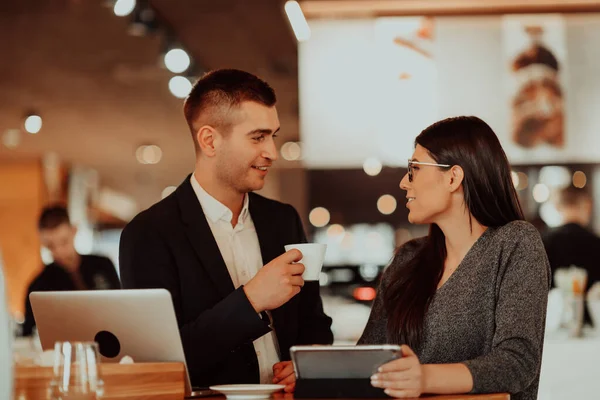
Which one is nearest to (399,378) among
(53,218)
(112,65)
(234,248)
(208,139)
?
(234,248)

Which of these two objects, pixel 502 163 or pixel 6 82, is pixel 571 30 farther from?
pixel 6 82

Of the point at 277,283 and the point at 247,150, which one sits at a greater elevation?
the point at 247,150

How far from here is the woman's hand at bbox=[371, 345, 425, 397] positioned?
1.97 m

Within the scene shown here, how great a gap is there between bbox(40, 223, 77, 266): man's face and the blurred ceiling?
69.4 inches

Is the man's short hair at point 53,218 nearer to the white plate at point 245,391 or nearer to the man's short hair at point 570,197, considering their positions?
the man's short hair at point 570,197

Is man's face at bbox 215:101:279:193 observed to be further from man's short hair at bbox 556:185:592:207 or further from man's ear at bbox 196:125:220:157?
man's short hair at bbox 556:185:592:207

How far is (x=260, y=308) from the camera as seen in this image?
2.26 metres

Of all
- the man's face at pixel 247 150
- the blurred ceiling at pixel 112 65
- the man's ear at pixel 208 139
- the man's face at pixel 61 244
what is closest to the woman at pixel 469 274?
the man's face at pixel 247 150

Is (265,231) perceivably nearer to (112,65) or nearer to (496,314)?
(496,314)

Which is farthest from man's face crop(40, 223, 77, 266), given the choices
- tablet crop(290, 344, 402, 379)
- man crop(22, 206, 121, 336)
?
tablet crop(290, 344, 402, 379)

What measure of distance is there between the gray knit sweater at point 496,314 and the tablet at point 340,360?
291 millimetres

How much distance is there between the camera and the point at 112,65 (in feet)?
27.5

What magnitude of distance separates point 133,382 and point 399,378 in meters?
0.58

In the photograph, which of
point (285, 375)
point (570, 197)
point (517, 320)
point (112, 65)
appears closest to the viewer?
point (517, 320)
